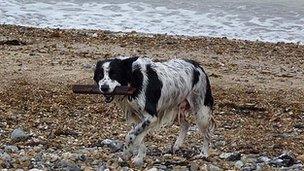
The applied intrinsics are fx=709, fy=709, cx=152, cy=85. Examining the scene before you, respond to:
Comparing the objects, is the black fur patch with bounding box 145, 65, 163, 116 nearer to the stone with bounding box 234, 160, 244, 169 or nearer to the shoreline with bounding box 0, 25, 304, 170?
the shoreline with bounding box 0, 25, 304, 170

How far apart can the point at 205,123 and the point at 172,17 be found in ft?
60.5

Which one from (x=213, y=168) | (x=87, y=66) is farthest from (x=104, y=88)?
(x=87, y=66)

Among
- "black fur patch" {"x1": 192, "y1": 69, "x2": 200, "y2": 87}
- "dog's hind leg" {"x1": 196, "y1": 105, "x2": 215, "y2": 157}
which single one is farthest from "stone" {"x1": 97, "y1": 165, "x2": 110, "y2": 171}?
"black fur patch" {"x1": 192, "y1": 69, "x2": 200, "y2": 87}

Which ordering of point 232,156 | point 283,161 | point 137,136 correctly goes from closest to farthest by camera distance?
point 137,136 → point 283,161 → point 232,156

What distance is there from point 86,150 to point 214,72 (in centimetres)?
711

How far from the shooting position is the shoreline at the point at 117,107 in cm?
820

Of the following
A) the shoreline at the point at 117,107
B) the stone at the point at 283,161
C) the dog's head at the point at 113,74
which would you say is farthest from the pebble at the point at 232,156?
the dog's head at the point at 113,74

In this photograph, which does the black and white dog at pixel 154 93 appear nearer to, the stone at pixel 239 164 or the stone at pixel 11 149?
the stone at pixel 239 164

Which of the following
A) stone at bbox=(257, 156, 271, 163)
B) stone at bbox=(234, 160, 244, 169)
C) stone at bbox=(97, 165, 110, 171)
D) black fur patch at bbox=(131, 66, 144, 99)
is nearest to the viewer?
stone at bbox=(97, 165, 110, 171)

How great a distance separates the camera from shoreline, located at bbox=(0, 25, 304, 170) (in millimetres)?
8203

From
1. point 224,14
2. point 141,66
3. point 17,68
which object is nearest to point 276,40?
point 224,14

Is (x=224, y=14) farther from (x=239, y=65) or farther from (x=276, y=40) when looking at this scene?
(x=239, y=65)

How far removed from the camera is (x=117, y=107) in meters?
10.4

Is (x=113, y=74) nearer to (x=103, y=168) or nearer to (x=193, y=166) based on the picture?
(x=103, y=168)
